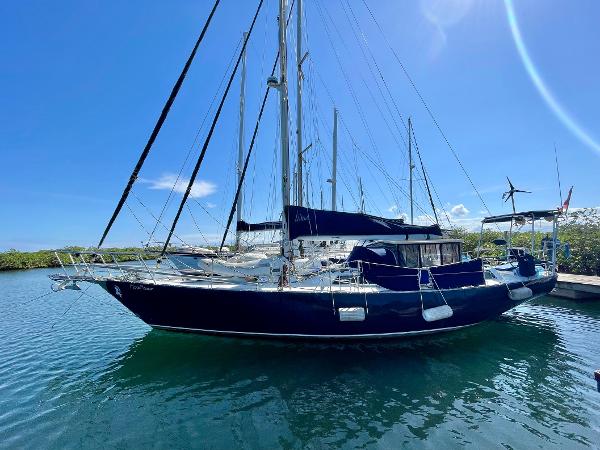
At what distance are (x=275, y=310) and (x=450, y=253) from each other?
301 inches

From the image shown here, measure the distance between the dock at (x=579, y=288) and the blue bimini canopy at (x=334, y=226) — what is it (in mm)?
14026

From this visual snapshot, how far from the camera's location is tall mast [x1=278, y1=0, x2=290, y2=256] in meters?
11.2

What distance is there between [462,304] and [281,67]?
10.7m

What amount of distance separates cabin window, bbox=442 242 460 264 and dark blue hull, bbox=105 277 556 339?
2.12 metres

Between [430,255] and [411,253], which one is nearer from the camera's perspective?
[411,253]

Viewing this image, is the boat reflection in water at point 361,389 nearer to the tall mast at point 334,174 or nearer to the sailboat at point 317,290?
the sailboat at point 317,290

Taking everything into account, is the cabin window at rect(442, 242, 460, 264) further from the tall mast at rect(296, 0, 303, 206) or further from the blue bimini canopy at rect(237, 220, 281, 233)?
the blue bimini canopy at rect(237, 220, 281, 233)

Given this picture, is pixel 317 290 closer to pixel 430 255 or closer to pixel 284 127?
pixel 430 255

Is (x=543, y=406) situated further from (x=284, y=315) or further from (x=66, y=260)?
(x=66, y=260)

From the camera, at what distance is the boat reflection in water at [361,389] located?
19.7ft

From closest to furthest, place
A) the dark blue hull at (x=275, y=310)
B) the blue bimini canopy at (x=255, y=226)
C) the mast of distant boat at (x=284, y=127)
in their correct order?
the dark blue hull at (x=275, y=310), the mast of distant boat at (x=284, y=127), the blue bimini canopy at (x=255, y=226)

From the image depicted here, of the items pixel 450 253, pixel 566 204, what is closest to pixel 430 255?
pixel 450 253

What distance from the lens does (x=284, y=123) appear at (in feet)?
36.9

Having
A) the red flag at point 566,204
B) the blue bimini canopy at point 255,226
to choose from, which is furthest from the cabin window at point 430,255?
the blue bimini canopy at point 255,226
